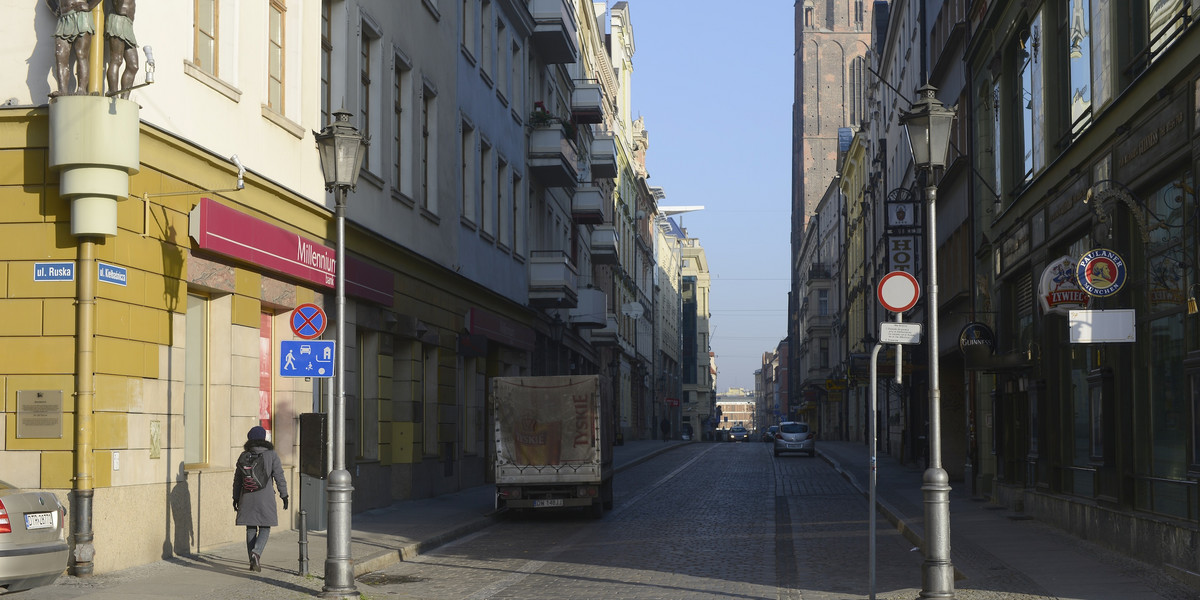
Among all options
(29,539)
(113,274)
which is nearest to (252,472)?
(113,274)

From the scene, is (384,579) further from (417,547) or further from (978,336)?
(978,336)

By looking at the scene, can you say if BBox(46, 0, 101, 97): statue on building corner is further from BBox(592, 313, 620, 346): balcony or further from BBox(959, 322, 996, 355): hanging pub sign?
BBox(592, 313, 620, 346): balcony

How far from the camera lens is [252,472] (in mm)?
14727

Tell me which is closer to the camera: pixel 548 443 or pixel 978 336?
pixel 548 443

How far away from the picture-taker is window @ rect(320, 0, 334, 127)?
71.1 ft

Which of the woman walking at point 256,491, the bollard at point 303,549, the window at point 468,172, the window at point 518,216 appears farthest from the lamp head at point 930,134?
the window at point 518,216

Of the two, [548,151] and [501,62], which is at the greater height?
[501,62]

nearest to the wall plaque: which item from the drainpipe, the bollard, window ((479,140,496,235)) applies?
the drainpipe

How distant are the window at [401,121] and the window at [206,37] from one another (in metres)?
7.75

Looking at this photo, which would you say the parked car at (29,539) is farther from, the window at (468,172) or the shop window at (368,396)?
the window at (468,172)

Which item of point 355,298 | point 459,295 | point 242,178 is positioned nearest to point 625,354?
point 459,295

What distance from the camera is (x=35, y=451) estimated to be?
1402 cm

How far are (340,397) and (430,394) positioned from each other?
45.4 ft

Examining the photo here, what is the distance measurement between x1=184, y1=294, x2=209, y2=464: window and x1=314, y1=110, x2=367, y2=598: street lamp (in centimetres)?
280
